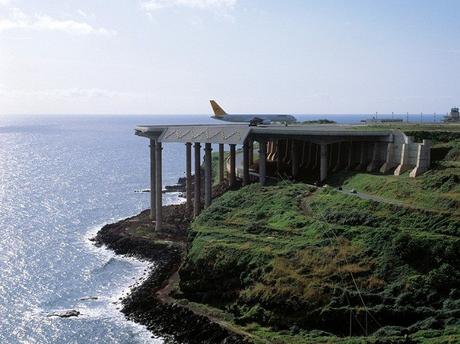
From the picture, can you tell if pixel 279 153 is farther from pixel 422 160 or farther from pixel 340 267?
pixel 340 267

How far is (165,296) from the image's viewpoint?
6419 cm

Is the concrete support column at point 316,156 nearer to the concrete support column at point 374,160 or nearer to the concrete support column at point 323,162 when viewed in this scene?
the concrete support column at point 323,162

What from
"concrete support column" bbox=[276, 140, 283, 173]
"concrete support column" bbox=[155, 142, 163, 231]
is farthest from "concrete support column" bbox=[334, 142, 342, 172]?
"concrete support column" bbox=[155, 142, 163, 231]

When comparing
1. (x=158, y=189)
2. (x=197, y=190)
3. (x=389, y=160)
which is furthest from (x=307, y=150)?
(x=158, y=189)

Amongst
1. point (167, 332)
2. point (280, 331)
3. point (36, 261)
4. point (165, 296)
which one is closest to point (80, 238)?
point (36, 261)

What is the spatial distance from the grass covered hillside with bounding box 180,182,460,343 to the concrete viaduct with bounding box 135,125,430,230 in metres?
13.1

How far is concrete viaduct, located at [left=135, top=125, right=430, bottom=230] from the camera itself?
79875 mm

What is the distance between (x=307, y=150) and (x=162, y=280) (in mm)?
38916

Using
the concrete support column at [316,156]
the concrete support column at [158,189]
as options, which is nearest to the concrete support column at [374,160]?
the concrete support column at [316,156]

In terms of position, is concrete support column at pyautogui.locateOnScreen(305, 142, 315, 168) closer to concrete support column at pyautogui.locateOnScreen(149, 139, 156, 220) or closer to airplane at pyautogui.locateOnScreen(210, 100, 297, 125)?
airplane at pyautogui.locateOnScreen(210, 100, 297, 125)

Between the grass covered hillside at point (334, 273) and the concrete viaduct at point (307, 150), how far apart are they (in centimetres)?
1314

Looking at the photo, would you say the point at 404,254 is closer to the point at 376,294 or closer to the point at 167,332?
the point at 376,294

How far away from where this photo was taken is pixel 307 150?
10050 cm

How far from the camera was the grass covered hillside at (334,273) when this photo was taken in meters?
50.7
